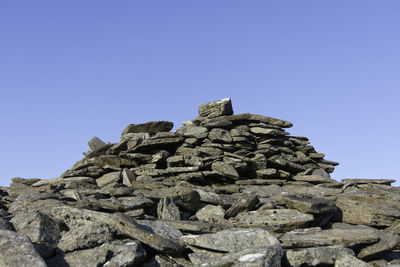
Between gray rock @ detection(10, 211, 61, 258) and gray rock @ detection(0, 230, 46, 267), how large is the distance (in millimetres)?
599

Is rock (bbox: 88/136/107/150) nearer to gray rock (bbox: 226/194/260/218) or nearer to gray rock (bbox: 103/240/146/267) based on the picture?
gray rock (bbox: 226/194/260/218)

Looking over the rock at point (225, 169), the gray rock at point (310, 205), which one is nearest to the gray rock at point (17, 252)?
the gray rock at point (310, 205)

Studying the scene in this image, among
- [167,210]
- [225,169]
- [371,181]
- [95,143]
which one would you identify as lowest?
[167,210]

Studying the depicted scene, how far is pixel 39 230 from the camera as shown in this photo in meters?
11.6

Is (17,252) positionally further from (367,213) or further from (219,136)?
(219,136)

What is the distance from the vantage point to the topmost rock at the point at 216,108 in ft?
90.0

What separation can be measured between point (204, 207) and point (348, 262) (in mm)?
6418

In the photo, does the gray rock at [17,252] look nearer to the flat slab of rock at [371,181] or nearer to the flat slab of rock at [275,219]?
the flat slab of rock at [275,219]

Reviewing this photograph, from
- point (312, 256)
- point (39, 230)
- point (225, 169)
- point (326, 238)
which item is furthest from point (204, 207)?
point (39, 230)

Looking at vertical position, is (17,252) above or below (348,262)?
above

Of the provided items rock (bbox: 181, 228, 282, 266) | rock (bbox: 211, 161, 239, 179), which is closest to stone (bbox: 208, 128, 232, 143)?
rock (bbox: 211, 161, 239, 179)

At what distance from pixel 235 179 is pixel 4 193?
1171 cm

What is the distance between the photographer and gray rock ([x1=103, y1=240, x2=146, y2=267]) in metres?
10.3

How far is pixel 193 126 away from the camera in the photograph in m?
27.2
